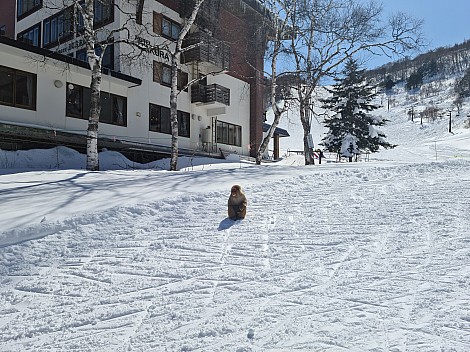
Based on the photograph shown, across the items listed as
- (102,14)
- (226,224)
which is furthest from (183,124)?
(226,224)

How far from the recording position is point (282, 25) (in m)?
18.0

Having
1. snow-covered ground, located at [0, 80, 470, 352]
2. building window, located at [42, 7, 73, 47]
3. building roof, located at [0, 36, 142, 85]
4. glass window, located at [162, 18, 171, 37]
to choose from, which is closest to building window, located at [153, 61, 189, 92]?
glass window, located at [162, 18, 171, 37]

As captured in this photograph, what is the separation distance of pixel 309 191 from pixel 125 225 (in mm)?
4655

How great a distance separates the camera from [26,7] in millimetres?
23438

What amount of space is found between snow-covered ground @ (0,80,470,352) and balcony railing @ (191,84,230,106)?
1466cm

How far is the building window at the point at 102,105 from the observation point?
1703 cm

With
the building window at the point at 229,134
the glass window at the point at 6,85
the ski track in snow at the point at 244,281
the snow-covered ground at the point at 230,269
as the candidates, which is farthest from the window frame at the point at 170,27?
the ski track in snow at the point at 244,281

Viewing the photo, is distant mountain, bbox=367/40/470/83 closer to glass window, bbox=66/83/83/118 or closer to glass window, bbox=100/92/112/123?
glass window, bbox=100/92/112/123

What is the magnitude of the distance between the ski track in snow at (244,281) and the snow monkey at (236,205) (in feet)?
0.75

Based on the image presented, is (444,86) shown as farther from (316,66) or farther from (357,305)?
(357,305)

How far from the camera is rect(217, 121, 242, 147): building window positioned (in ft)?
83.1

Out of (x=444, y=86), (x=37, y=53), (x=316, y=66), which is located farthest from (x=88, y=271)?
(x=444, y=86)

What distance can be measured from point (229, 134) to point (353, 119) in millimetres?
10132

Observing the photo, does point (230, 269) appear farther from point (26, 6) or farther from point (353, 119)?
point (353, 119)
